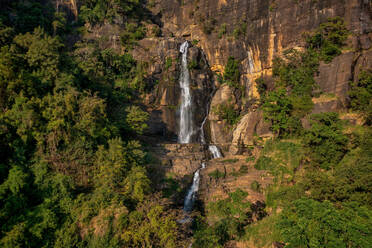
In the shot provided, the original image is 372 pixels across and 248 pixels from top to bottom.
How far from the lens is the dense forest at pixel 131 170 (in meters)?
12.4

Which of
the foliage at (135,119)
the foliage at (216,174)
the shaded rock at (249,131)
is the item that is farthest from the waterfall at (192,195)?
the foliage at (135,119)

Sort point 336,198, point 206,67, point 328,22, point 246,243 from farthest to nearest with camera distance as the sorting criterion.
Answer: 1. point 206,67
2. point 328,22
3. point 246,243
4. point 336,198

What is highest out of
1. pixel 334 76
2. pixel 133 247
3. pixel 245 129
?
pixel 334 76

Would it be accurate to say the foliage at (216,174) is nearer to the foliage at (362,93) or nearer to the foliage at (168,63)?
the foliage at (362,93)

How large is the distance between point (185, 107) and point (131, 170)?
1658 cm

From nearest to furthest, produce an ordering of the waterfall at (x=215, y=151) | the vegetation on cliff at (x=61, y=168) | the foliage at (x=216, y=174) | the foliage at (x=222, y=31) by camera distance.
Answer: the vegetation on cliff at (x=61, y=168) → the foliage at (x=216, y=174) → the waterfall at (x=215, y=151) → the foliage at (x=222, y=31)

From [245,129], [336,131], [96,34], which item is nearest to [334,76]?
[336,131]

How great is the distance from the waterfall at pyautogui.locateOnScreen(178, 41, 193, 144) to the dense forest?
24.9 ft

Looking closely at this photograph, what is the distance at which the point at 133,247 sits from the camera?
12492mm

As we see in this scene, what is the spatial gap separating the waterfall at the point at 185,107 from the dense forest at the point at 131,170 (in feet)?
24.9

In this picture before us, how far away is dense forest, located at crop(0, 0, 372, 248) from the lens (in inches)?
489

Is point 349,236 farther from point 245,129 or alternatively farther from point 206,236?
point 245,129

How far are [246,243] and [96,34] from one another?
38.4 m

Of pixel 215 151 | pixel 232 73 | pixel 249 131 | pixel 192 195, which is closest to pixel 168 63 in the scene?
pixel 232 73
